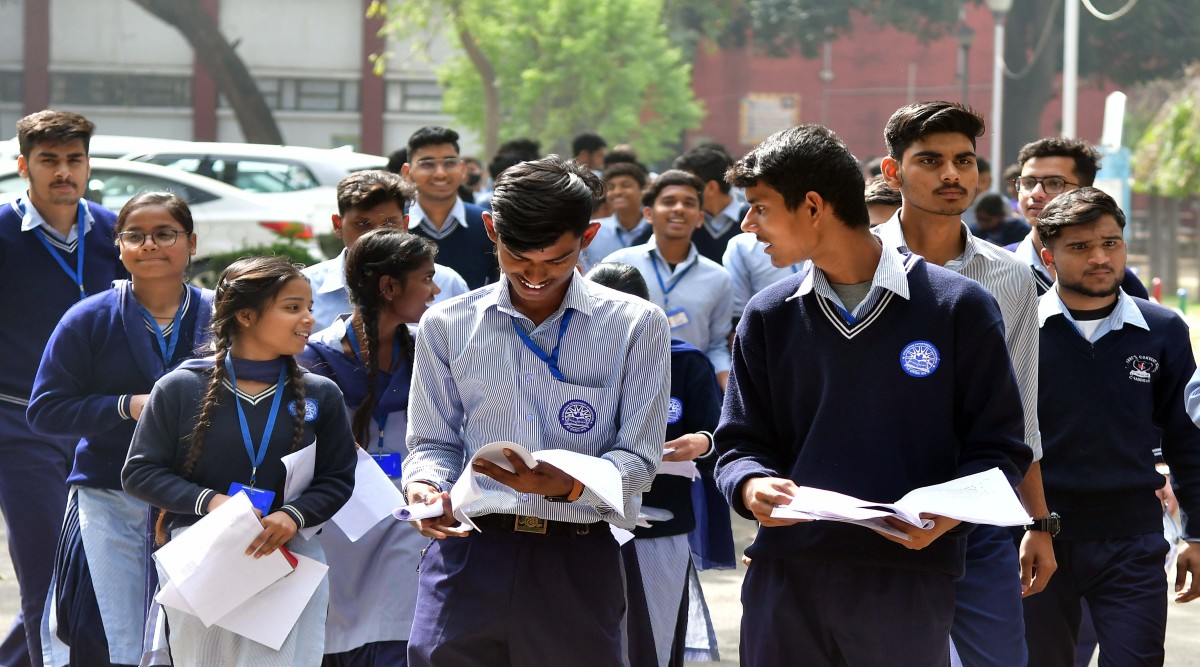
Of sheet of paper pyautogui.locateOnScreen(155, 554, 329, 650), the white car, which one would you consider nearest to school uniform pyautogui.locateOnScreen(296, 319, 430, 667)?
sheet of paper pyautogui.locateOnScreen(155, 554, 329, 650)

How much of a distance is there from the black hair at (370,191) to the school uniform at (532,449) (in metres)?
2.63

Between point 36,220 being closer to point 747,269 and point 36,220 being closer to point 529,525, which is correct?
point 529,525

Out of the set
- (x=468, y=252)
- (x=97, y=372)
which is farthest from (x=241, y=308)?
(x=468, y=252)

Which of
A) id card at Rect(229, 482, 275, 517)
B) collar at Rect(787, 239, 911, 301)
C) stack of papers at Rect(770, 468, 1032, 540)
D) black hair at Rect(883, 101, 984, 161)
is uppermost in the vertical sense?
black hair at Rect(883, 101, 984, 161)

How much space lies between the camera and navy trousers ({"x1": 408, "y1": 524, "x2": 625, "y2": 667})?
139 inches

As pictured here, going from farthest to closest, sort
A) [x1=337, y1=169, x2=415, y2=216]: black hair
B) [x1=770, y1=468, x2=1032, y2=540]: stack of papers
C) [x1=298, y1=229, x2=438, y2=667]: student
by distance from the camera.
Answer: [x1=337, y1=169, x2=415, y2=216]: black hair, [x1=298, y1=229, x2=438, y2=667]: student, [x1=770, y1=468, x2=1032, y2=540]: stack of papers

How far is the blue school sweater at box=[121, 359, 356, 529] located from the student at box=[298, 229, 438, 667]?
1.62ft

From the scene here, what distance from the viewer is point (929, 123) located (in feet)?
13.9

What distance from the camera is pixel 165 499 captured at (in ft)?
14.2

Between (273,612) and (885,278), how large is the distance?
6.44ft

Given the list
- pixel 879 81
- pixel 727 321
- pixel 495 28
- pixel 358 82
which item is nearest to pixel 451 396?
pixel 727 321

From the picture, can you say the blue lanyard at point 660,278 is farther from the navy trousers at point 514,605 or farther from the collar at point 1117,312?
the navy trousers at point 514,605

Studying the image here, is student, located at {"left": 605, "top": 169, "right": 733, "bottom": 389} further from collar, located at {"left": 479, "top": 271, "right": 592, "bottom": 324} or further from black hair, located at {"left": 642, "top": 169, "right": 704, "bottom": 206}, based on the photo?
collar, located at {"left": 479, "top": 271, "right": 592, "bottom": 324}

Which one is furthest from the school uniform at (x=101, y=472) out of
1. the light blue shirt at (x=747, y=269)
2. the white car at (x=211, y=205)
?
the white car at (x=211, y=205)
